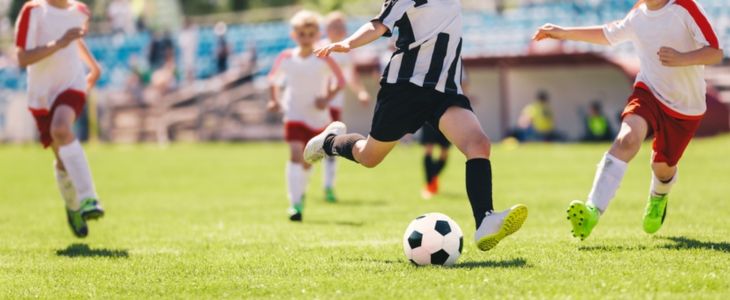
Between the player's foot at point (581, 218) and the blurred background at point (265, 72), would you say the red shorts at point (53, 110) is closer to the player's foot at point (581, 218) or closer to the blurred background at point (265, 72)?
the player's foot at point (581, 218)

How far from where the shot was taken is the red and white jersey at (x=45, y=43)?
27.1ft

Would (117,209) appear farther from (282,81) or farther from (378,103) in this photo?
(378,103)

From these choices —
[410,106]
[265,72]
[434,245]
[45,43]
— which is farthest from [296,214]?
[265,72]

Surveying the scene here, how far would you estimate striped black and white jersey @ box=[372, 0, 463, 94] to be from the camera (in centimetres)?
662

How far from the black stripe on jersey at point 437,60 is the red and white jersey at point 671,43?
1.26 m

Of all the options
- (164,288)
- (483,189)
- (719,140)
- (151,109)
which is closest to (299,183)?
(483,189)

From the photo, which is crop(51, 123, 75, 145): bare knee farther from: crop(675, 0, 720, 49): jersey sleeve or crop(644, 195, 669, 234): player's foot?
crop(675, 0, 720, 49): jersey sleeve

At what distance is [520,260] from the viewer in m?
6.21

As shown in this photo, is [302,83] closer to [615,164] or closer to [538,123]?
[615,164]

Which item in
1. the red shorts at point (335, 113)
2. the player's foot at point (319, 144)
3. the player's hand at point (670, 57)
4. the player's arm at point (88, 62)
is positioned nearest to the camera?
the player's hand at point (670, 57)

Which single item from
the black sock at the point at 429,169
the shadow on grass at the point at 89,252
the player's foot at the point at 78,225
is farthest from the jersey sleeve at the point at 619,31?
the black sock at the point at 429,169

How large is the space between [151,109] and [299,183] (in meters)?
23.7

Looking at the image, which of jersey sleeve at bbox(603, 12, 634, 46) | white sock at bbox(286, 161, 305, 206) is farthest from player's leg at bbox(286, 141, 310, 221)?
jersey sleeve at bbox(603, 12, 634, 46)

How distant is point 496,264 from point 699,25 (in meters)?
2.09
